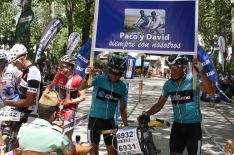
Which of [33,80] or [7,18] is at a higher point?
[7,18]

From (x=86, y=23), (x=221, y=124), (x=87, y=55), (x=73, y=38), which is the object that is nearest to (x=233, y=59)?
(x=86, y=23)

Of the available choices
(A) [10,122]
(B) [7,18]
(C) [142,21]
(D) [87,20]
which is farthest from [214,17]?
(A) [10,122]

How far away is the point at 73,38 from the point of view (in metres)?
20.1

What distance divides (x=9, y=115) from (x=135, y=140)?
1.70m

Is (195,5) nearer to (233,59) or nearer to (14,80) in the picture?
(14,80)

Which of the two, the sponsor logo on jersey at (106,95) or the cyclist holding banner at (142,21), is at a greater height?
the cyclist holding banner at (142,21)

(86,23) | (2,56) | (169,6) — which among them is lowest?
(2,56)

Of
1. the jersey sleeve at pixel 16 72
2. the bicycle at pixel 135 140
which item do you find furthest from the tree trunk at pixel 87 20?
the bicycle at pixel 135 140

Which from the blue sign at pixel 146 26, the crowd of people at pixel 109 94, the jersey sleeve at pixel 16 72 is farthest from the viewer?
the blue sign at pixel 146 26

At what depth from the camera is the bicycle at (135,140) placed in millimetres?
5238

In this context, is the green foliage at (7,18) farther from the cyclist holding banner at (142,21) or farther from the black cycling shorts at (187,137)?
the black cycling shorts at (187,137)

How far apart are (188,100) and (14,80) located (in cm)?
243

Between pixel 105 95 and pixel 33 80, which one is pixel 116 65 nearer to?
pixel 105 95

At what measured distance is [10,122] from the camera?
594 centimetres
